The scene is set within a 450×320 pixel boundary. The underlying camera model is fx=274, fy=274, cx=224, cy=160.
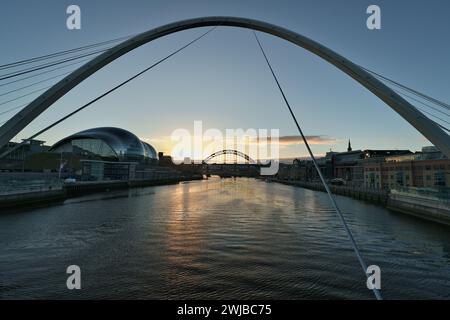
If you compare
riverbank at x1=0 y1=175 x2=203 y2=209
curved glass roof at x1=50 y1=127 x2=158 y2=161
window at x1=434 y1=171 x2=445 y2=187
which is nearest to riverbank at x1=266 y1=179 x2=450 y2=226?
window at x1=434 y1=171 x2=445 y2=187

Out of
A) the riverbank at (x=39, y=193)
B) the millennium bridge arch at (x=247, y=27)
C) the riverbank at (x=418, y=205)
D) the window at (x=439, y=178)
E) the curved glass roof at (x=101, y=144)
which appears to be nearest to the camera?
the millennium bridge arch at (x=247, y=27)

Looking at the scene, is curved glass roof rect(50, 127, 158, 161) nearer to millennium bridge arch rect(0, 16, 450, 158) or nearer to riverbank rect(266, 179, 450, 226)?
riverbank rect(266, 179, 450, 226)

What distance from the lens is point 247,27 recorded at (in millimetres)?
19938

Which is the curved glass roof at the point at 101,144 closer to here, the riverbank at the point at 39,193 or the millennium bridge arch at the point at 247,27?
the riverbank at the point at 39,193

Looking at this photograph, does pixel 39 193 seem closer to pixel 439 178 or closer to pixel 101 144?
pixel 439 178

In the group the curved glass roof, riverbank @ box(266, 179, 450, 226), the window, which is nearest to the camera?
riverbank @ box(266, 179, 450, 226)

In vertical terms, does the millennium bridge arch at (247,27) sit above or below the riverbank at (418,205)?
above

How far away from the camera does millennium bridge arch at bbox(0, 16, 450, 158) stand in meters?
12.2

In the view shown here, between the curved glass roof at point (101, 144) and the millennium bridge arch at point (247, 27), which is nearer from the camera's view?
the millennium bridge arch at point (247, 27)

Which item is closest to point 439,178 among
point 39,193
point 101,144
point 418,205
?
point 418,205

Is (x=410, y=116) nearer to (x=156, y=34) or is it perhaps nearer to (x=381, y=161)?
(x=156, y=34)

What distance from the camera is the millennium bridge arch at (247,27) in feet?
40.0

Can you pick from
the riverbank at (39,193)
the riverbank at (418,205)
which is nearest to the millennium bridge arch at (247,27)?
the riverbank at (418,205)
